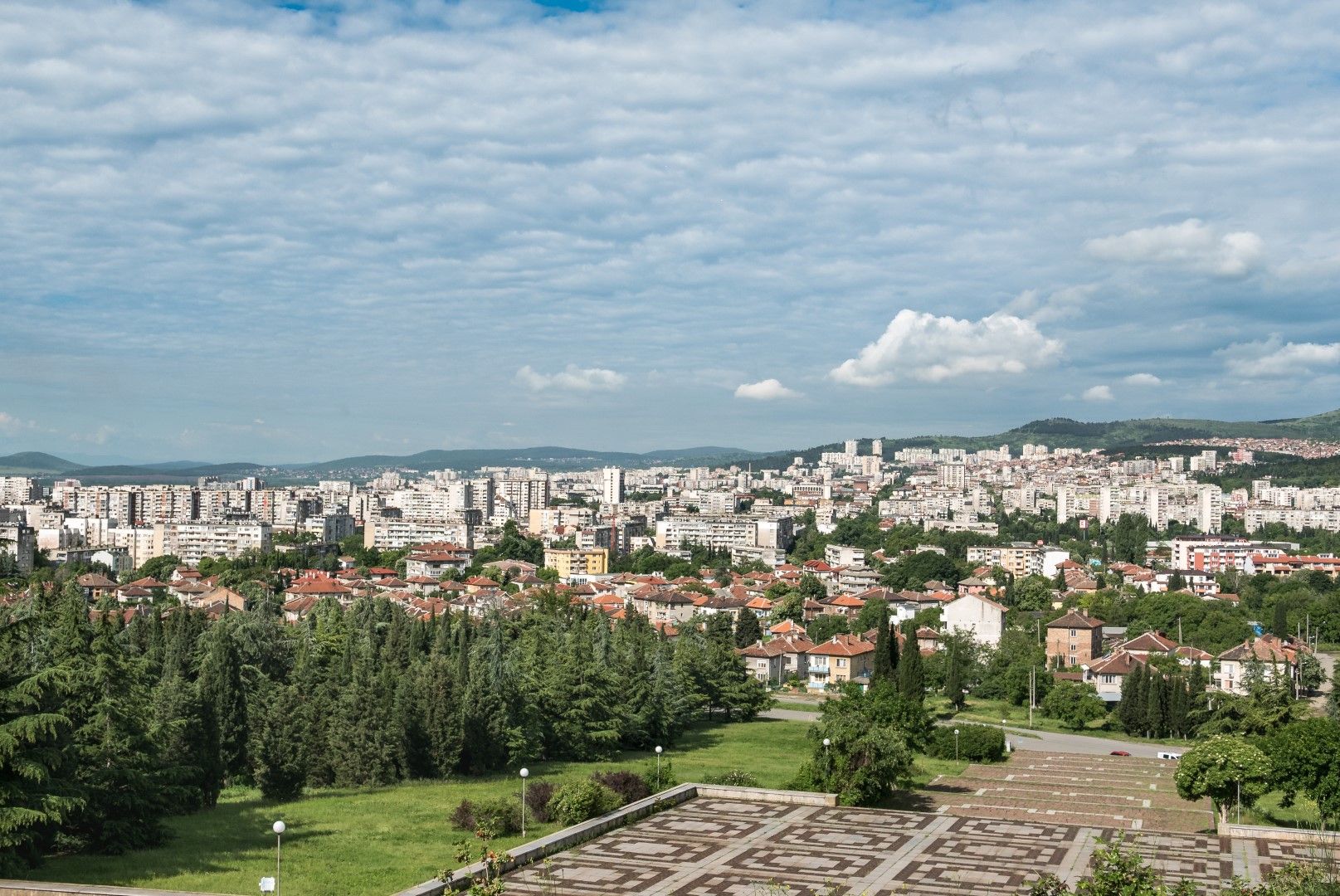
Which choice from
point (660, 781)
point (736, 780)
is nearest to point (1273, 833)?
point (736, 780)

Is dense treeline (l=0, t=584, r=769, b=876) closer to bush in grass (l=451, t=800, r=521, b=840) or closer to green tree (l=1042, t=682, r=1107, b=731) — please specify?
bush in grass (l=451, t=800, r=521, b=840)

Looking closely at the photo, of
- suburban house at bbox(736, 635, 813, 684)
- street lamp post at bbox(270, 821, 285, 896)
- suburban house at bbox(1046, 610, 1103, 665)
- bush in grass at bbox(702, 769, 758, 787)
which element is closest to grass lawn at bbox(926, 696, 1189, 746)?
suburban house at bbox(736, 635, 813, 684)

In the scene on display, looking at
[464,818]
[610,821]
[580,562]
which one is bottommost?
[580,562]

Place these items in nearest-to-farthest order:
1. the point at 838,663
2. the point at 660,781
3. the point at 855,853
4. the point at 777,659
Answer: the point at 855,853, the point at 660,781, the point at 838,663, the point at 777,659

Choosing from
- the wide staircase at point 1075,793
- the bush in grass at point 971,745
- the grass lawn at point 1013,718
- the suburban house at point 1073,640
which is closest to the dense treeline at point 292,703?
the bush in grass at point 971,745

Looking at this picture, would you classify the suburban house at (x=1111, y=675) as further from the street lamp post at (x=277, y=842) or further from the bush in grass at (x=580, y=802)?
the street lamp post at (x=277, y=842)

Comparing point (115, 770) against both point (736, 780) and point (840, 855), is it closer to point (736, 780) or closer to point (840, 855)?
point (840, 855)

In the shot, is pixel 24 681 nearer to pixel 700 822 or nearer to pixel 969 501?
pixel 700 822
